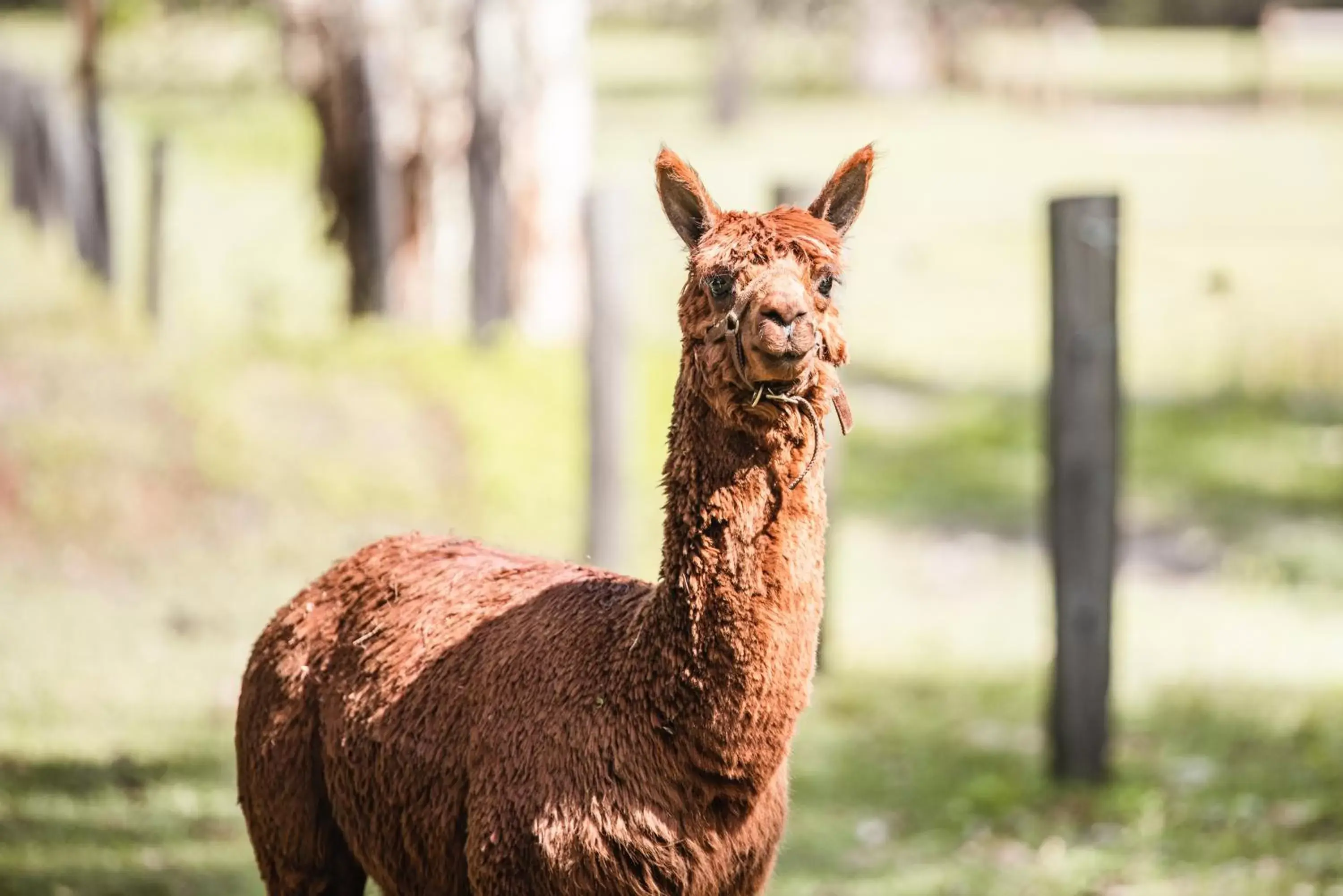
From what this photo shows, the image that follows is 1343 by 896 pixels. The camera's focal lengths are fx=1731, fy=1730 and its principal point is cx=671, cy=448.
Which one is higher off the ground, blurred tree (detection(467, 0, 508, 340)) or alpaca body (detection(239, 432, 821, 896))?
blurred tree (detection(467, 0, 508, 340))

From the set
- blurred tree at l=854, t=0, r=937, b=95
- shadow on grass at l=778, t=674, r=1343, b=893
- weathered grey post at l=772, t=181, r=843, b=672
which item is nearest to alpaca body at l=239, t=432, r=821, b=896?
shadow on grass at l=778, t=674, r=1343, b=893

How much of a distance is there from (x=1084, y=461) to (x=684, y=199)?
13.0ft

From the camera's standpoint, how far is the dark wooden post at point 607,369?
29.7 feet

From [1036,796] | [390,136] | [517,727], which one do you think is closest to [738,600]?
[517,727]

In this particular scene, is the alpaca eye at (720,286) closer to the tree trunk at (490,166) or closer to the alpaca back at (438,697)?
the alpaca back at (438,697)

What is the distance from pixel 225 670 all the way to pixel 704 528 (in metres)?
5.18

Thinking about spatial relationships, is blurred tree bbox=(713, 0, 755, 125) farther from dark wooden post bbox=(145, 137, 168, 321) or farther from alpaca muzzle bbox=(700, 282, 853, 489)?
alpaca muzzle bbox=(700, 282, 853, 489)

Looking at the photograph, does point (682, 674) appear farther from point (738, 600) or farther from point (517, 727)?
point (517, 727)

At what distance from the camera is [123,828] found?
637cm

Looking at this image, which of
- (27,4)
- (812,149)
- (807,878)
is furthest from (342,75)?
(27,4)

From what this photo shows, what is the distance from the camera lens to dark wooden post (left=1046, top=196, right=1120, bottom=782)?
727cm

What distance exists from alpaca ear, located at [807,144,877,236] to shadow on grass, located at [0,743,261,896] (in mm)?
3275

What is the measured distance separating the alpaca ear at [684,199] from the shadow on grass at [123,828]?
3143 millimetres

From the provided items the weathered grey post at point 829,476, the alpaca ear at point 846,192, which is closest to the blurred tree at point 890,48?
the weathered grey post at point 829,476
